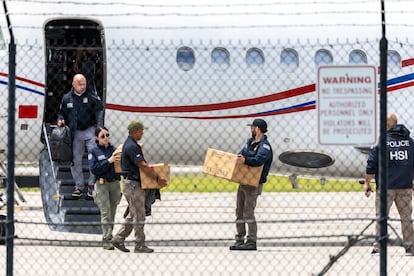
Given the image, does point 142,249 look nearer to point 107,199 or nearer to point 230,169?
point 107,199

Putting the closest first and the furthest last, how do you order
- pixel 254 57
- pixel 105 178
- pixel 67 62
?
pixel 105 178, pixel 254 57, pixel 67 62

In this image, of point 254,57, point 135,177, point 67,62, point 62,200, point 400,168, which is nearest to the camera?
point 135,177

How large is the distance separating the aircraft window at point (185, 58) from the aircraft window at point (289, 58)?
1.51 m

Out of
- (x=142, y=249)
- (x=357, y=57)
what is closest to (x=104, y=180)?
(x=142, y=249)

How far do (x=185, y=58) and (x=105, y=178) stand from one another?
3.96 metres

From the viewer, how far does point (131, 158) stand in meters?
15.4

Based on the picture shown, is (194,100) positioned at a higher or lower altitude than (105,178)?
higher

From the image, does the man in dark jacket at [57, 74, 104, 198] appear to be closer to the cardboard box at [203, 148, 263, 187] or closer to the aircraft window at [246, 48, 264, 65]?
the cardboard box at [203, 148, 263, 187]

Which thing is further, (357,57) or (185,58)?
(357,57)

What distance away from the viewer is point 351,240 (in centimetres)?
1092

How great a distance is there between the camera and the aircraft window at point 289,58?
1972 cm

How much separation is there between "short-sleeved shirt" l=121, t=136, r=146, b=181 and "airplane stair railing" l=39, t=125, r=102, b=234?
1738mm

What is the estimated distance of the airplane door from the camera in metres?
19.6

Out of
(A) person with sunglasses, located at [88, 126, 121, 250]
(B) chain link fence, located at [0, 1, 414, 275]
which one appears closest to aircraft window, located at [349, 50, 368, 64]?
(B) chain link fence, located at [0, 1, 414, 275]
